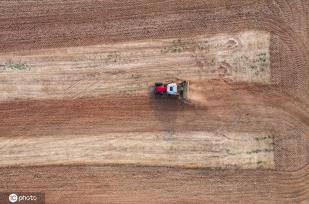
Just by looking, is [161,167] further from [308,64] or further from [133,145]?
[308,64]

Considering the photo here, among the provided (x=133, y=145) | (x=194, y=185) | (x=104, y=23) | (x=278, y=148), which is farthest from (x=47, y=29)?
(x=278, y=148)
